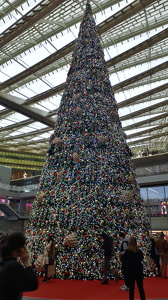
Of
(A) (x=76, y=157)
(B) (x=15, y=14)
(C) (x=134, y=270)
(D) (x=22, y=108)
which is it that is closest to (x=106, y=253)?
(C) (x=134, y=270)

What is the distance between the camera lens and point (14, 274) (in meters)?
1.31

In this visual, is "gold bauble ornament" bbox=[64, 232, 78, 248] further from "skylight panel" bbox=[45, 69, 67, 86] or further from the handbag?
"skylight panel" bbox=[45, 69, 67, 86]

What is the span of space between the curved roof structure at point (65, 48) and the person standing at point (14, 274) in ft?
35.5

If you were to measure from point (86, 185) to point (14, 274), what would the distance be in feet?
11.7

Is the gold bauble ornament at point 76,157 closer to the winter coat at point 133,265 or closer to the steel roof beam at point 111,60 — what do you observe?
the winter coat at point 133,265

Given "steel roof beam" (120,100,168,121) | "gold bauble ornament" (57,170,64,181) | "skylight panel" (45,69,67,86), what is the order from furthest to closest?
1. "steel roof beam" (120,100,168,121)
2. "skylight panel" (45,69,67,86)
3. "gold bauble ornament" (57,170,64,181)

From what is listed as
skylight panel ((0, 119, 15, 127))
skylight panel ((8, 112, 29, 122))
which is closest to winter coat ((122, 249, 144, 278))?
skylight panel ((8, 112, 29, 122))

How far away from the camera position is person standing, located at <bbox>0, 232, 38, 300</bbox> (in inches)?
50.4

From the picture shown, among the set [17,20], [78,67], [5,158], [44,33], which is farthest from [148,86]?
[5,158]

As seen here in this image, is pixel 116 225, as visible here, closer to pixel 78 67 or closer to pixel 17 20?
pixel 78 67

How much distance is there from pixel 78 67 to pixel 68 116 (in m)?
1.58

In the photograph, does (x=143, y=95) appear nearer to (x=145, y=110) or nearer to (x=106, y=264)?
(x=145, y=110)

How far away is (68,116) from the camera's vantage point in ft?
18.7

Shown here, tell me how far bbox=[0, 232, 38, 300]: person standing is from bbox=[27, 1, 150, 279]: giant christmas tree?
3062 mm
